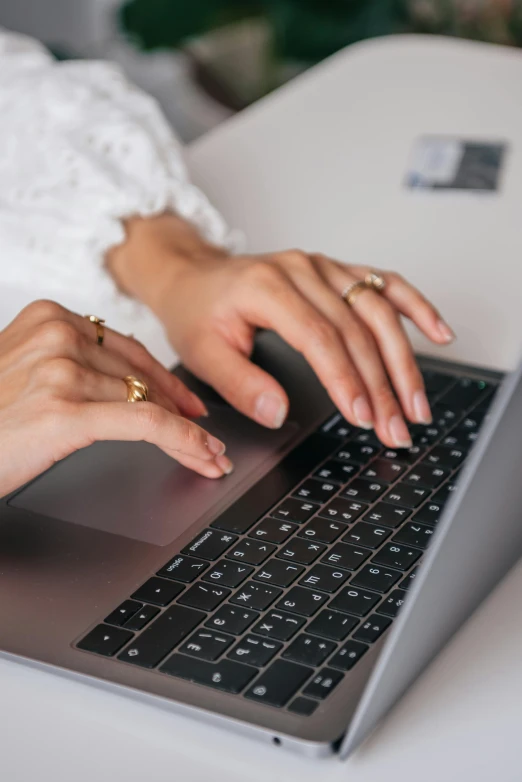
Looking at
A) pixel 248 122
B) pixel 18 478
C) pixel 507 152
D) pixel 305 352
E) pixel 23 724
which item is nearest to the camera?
pixel 23 724

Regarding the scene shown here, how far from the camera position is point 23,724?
0.50m

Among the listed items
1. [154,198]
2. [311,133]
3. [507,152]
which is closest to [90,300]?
[154,198]

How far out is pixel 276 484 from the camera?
667mm

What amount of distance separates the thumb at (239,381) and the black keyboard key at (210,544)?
0.14 meters

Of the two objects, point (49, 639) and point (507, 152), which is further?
point (507, 152)

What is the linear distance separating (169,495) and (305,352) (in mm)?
170

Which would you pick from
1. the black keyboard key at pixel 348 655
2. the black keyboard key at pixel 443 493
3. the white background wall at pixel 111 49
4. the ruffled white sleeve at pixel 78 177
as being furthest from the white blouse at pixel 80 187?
the white background wall at pixel 111 49

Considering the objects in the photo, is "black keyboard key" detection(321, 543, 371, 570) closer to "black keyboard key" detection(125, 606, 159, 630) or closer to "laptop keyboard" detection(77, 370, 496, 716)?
"laptop keyboard" detection(77, 370, 496, 716)

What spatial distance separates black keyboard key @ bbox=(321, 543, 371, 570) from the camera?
58 cm

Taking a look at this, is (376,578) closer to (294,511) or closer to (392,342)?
(294,511)

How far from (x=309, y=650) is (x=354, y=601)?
0.05 m

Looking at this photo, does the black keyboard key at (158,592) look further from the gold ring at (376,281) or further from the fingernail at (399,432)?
the gold ring at (376,281)

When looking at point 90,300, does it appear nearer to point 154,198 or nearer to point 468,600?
point 154,198

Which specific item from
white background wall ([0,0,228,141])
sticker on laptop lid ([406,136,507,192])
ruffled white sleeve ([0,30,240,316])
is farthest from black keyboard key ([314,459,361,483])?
white background wall ([0,0,228,141])
